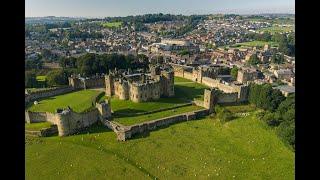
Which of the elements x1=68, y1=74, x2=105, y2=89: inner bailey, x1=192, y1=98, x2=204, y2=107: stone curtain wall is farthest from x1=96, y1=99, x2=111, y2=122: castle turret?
x1=68, y1=74, x2=105, y2=89: inner bailey

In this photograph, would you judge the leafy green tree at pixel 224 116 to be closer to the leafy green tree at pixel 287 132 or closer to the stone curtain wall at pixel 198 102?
the stone curtain wall at pixel 198 102

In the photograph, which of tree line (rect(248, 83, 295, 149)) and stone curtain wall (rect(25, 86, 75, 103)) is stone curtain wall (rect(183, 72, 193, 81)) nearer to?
tree line (rect(248, 83, 295, 149))

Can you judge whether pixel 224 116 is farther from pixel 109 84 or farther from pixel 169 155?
pixel 109 84

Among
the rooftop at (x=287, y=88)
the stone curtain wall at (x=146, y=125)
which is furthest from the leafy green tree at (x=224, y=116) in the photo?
the rooftop at (x=287, y=88)

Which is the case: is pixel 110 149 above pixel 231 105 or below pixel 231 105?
below

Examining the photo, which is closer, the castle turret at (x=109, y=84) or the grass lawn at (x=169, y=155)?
the grass lawn at (x=169, y=155)
